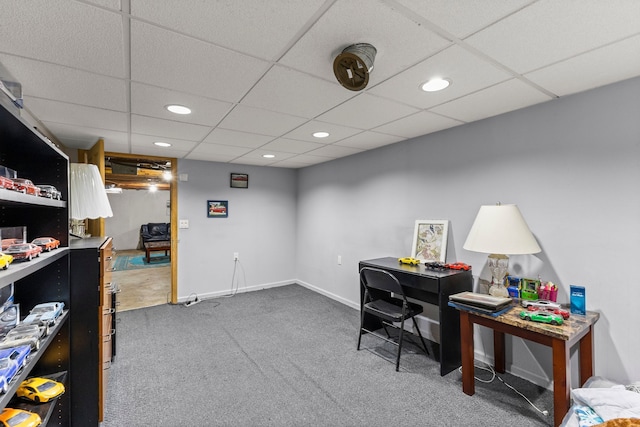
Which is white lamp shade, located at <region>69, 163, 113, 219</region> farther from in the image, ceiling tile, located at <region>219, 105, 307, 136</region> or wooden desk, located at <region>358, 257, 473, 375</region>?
wooden desk, located at <region>358, 257, 473, 375</region>

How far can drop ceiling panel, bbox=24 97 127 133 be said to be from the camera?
7.15ft

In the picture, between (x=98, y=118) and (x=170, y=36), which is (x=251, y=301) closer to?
(x=98, y=118)

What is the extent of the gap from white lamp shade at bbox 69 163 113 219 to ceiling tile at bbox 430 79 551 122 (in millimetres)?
2744

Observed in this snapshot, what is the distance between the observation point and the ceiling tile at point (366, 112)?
2.23m

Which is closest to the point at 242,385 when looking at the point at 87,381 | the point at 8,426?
the point at 87,381

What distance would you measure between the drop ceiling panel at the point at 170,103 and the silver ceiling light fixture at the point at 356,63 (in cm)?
108

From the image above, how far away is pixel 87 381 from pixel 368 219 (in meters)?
3.16

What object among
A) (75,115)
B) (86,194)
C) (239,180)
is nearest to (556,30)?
(86,194)

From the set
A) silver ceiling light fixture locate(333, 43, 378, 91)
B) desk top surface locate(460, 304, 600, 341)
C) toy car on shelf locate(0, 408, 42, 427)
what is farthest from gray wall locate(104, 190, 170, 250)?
desk top surface locate(460, 304, 600, 341)

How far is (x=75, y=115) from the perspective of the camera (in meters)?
2.43

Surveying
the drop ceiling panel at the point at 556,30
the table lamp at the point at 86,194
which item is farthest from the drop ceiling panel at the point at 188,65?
the drop ceiling panel at the point at 556,30

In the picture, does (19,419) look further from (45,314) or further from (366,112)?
(366,112)

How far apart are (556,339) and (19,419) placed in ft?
8.59

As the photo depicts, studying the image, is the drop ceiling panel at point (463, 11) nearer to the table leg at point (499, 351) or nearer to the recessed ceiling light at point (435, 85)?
the recessed ceiling light at point (435, 85)
